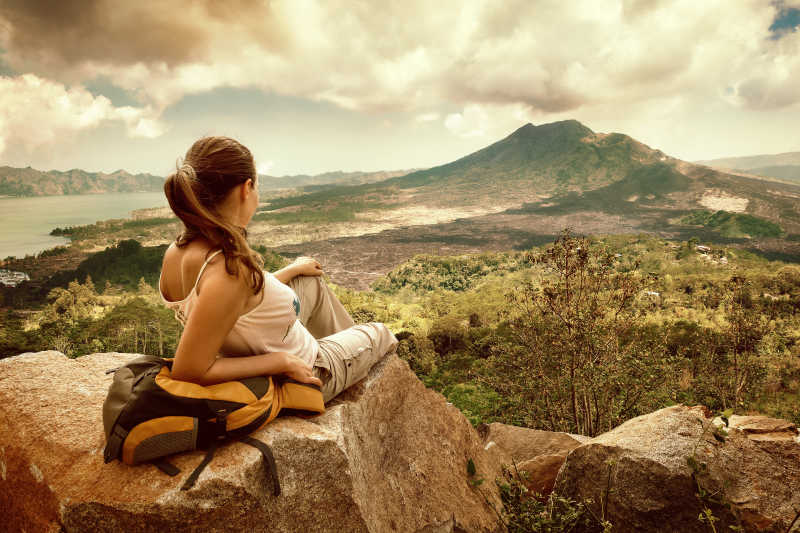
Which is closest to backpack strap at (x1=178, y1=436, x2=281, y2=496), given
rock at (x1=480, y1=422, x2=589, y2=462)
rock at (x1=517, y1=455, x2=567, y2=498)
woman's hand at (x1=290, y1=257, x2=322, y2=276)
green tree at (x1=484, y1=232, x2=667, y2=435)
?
woman's hand at (x1=290, y1=257, x2=322, y2=276)

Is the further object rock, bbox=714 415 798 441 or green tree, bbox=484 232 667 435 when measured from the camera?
green tree, bbox=484 232 667 435

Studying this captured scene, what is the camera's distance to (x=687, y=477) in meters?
3.18

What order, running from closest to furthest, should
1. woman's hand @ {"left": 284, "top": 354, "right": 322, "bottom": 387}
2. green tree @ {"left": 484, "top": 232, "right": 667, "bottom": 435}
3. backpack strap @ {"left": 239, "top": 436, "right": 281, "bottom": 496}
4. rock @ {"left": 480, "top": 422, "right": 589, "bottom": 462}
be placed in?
backpack strap @ {"left": 239, "top": 436, "right": 281, "bottom": 496}
woman's hand @ {"left": 284, "top": 354, "right": 322, "bottom": 387}
rock @ {"left": 480, "top": 422, "right": 589, "bottom": 462}
green tree @ {"left": 484, "top": 232, "right": 667, "bottom": 435}

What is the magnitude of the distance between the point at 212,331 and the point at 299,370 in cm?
68

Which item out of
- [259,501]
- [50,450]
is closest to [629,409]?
[259,501]

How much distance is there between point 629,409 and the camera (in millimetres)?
8789

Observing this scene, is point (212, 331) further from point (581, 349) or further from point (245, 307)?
point (581, 349)

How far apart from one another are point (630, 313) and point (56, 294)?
64.6 m

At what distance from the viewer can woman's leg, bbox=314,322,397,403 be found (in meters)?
2.98

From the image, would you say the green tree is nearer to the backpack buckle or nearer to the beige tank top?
the beige tank top

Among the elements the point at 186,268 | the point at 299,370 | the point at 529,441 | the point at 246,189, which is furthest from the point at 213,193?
the point at 529,441

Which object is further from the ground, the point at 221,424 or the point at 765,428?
the point at 221,424

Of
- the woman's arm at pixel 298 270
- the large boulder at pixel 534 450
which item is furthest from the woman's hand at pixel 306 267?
the large boulder at pixel 534 450

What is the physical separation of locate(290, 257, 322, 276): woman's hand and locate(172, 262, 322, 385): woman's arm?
132 centimetres
